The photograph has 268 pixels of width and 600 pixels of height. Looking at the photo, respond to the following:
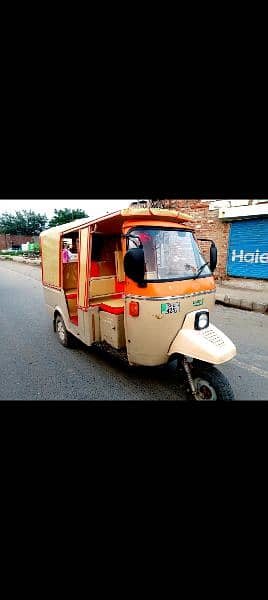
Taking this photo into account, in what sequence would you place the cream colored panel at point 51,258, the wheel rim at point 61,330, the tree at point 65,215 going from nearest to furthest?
1. the cream colored panel at point 51,258
2. the wheel rim at point 61,330
3. the tree at point 65,215

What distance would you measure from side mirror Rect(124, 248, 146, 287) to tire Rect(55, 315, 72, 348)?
2614 millimetres

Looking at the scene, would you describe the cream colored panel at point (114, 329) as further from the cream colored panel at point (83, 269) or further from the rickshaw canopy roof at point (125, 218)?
the rickshaw canopy roof at point (125, 218)

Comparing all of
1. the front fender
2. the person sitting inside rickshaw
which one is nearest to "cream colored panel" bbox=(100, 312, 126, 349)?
the front fender

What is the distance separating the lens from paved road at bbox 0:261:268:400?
3414 mm

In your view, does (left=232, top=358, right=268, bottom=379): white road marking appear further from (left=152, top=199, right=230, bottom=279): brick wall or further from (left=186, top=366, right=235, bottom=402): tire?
(left=152, top=199, right=230, bottom=279): brick wall

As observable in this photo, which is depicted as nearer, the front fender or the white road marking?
the front fender

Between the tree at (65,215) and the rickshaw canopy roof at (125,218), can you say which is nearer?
the rickshaw canopy roof at (125,218)

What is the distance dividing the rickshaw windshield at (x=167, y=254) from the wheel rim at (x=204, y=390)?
1182mm

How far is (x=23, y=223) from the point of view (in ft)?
198

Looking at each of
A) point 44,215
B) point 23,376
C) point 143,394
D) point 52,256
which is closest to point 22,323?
point 52,256

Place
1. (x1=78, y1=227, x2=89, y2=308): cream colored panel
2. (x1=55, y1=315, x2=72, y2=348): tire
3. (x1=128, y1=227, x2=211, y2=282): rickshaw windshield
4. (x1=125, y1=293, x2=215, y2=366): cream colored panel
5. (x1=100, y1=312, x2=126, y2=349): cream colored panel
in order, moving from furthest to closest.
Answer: (x1=55, y1=315, x2=72, y2=348): tire, (x1=78, y1=227, x2=89, y2=308): cream colored panel, (x1=100, y1=312, x2=126, y2=349): cream colored panel, (x1=128, y1=227, x2=211, y2=282): rickshaw windshield, (x1=125, y1=293, x2=215, y2=366): cream colored panel

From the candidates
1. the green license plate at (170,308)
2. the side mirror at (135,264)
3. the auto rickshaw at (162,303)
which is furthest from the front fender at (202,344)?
the side mirror at (135,264)

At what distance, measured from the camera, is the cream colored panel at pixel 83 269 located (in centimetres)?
381

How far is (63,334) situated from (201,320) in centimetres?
297
